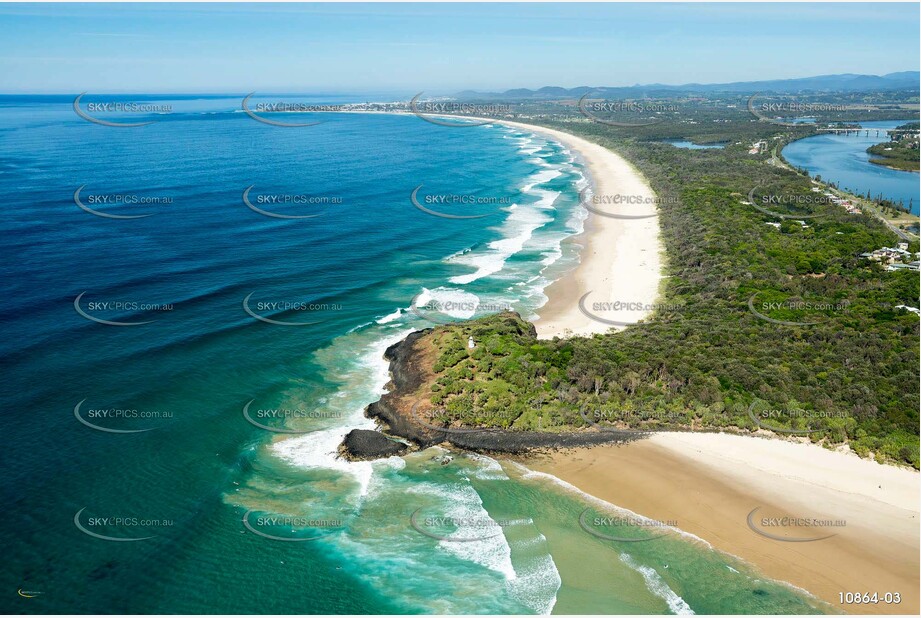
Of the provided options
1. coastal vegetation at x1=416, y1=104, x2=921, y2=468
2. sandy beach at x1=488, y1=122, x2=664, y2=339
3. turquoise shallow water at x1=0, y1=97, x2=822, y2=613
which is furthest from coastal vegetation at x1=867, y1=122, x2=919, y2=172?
turquoise shallow water at x1=0, y1=97, x2=822, y2=613

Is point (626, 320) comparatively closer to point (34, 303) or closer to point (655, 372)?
point (655, 372)

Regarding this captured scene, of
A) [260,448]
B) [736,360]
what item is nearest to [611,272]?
[736,360]

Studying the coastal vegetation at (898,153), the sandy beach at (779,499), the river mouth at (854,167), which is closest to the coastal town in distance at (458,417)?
the sandy beach at (779,499)

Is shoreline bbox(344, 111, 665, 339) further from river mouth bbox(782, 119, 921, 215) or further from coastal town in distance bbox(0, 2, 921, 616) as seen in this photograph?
river mouth bbox(782, 119, 921, 215)

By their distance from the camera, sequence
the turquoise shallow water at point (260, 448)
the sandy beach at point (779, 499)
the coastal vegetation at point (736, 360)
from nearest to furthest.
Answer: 1. the sandy beach at point (779, 499)
2. the turquoise shallow water at point (260, 448)
3. the coastal vegetation at point (736, 360)

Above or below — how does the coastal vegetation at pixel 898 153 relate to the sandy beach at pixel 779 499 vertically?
above

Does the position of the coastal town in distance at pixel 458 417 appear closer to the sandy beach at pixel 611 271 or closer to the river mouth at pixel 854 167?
the sandy beach at pixel 611 271
